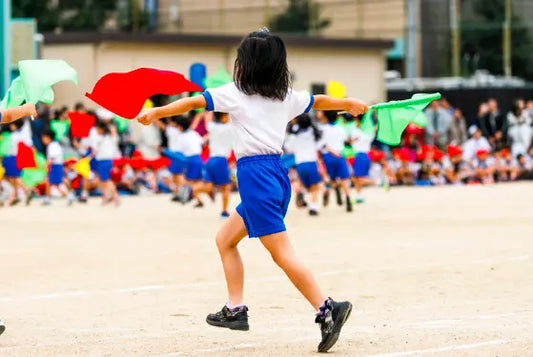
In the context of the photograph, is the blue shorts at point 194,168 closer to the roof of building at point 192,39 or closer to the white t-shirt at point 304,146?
the white t-shirt at point 304,146

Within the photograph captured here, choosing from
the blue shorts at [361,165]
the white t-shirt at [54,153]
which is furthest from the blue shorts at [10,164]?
the blue shorts at [361,165]

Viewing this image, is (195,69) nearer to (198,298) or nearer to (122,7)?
(198,298)

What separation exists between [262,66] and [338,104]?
1.88 feet

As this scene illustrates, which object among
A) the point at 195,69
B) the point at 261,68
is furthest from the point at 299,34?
the point at 261,68

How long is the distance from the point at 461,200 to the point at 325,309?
56.4 feet

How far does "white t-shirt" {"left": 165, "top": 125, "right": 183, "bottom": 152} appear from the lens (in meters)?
24.4

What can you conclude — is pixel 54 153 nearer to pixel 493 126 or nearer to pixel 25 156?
pixel 25 156

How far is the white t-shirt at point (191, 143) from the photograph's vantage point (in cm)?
2377

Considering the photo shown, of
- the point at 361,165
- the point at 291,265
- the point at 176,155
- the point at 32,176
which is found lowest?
the point at 32,176

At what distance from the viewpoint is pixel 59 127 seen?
25.1m

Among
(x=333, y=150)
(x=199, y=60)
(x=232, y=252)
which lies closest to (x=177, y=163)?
(x=333, y=150)

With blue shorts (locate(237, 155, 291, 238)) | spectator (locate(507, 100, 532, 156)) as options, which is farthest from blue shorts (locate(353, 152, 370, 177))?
blue shorts (locate(237, 155, 291, 238))

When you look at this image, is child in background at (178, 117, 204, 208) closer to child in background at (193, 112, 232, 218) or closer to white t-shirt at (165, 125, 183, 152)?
white t-shirt at (165, 125, 183, 152)

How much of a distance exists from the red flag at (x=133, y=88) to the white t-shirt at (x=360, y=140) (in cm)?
1583
